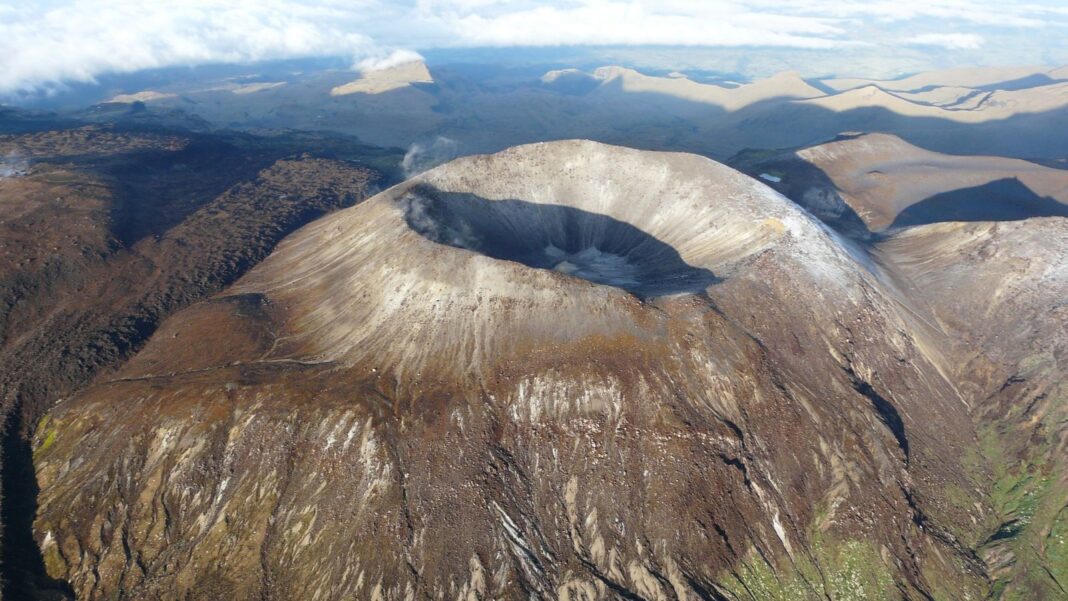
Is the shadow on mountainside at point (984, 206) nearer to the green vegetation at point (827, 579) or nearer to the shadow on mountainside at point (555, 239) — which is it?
the shadow on mountainside at point (555, 239)

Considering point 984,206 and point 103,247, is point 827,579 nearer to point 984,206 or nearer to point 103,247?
point 984,206

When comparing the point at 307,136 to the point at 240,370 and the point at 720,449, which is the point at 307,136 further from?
the point at 720,449

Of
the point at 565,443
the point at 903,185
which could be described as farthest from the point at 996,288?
the point at 565,443

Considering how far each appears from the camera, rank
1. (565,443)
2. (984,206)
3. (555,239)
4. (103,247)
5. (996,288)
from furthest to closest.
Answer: (984,206) → (555,239) → (103,247) → (996,288) → (565,443)

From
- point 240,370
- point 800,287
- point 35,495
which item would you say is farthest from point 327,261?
point 800,287

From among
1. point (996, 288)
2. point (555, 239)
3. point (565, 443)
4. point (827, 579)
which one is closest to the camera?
point (827, 579)

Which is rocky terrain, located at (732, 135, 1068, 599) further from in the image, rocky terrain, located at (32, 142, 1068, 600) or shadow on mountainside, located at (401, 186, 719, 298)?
shadow on mountainside, located at (401, 186, 719, 298)

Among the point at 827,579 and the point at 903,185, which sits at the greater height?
the point at 903,185

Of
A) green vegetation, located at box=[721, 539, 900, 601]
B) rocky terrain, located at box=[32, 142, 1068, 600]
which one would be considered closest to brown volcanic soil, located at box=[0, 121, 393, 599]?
rocky terrain, located at box=[32, 142, 1068, 600]
